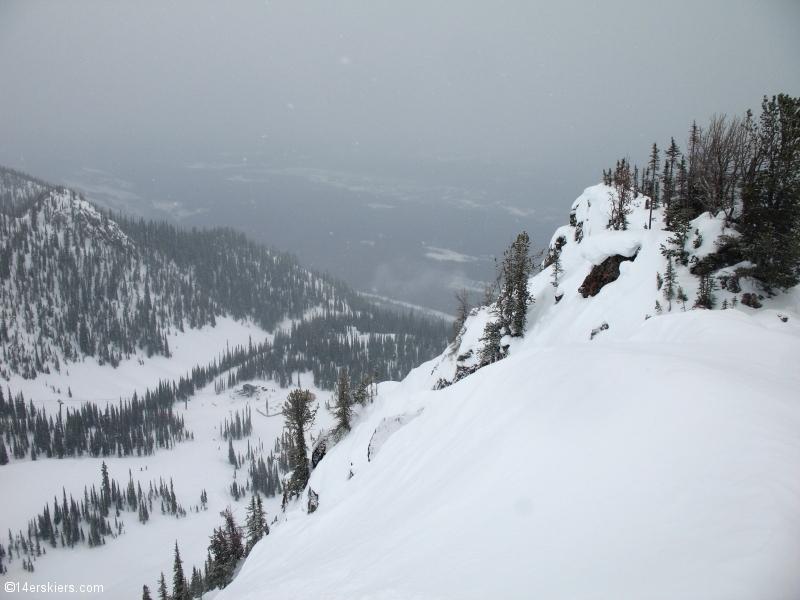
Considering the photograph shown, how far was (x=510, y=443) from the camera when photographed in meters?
14.6

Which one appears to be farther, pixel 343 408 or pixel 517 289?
pixel 343 408

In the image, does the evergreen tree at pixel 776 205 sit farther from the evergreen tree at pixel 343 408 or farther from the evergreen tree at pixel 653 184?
the evergreen tree at pixel 343 408

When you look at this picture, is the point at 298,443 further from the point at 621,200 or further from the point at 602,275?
the point at 621,200

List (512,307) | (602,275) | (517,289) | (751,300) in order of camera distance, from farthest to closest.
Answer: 1. (512,307)
2. (517,289)
3. (602,275)
4. (751,300)

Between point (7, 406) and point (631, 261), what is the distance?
245 m

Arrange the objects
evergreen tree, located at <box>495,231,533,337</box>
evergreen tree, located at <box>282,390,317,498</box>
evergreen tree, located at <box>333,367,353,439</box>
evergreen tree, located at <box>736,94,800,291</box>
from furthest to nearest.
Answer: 1. evergreen tree, located at <box>333,367,353,439</box>
2. evergreen tree, located at <box>282,390,317,498</box>
3. evergreen tree, located at <box>495,231,533,337</box>
4. evergreen tree, located at <box>736,94,800,291</box>

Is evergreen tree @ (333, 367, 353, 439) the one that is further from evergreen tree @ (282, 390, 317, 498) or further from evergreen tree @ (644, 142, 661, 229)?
evergreen tree @ (644, 142, 661, 229)

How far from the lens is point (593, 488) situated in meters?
10.7

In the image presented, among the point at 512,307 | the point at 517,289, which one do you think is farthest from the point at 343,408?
the point at 517,289

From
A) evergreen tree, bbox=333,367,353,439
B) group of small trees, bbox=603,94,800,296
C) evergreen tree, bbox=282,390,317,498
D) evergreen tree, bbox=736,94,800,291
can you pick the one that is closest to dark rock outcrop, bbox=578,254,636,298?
group of small trees, bbox=603,94,800,296

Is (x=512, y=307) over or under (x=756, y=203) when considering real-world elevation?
under

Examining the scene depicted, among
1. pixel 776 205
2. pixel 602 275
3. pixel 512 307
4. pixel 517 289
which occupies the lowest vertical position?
pixel 512 307

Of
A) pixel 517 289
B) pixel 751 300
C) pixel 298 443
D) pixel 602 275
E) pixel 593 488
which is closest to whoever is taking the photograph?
pixel 593 488

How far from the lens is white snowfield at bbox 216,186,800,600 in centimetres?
797
